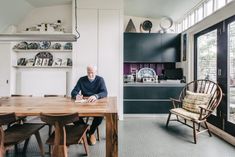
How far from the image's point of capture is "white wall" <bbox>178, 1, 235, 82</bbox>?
12.0 ft

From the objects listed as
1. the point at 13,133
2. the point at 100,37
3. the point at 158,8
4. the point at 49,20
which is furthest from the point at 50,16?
the point at 13,133

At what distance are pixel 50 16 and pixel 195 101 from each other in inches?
163

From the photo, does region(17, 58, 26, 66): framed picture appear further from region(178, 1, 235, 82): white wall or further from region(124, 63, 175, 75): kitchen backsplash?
region(178, 1, 235, 82): white wall

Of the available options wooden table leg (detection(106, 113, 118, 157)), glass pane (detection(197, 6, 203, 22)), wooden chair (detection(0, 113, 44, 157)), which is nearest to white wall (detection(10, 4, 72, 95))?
wooden chair (detection(0, 113, 44, 157))

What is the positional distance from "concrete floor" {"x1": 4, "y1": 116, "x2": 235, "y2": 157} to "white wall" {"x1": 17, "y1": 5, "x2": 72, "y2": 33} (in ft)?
9.38

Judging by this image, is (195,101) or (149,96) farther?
(149,96)

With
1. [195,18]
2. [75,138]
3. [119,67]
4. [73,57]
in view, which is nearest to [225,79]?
[195,18]

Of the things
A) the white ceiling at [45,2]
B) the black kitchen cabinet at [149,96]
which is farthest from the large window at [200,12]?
the white ceiling at [45,2]

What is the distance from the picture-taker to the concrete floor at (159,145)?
309 cm

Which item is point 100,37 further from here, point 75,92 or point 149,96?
point 75,92

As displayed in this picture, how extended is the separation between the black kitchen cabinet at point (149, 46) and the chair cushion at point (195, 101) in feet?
5.81

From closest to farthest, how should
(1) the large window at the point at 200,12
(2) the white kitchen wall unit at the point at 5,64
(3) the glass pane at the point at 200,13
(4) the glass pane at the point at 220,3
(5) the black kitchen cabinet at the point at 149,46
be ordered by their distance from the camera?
(4) the glass pane at the point at 220,3
(1) the large window at the point at 200,12
(3) the glass pane at the point at 200,13
(2) the white kitchen wall unit at the point at 5,64
(5) the black kitchen cabinet at the point at 149,46

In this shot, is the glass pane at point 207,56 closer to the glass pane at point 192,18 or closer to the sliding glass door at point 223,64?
the sliding glass door at point 223,64

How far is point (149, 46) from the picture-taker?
5.70 m
